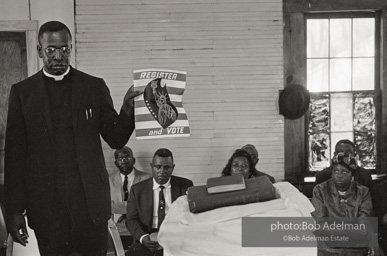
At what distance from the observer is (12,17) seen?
5695 mm

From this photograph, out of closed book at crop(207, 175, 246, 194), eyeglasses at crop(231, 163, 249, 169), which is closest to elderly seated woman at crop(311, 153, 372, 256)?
eyeglasses at crop(231, 163, 249, 169)

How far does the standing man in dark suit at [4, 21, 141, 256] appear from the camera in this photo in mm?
2627

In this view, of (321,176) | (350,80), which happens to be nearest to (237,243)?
(321,176)

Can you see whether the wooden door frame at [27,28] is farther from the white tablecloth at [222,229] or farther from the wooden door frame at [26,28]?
the white tablecloth at [222,229]

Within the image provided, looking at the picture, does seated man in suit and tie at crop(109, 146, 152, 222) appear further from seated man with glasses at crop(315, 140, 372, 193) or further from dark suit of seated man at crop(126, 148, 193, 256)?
seated man with glasses at crop(315, 140, 372, 193)

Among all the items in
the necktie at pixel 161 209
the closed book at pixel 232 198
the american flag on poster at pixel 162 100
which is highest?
the american flag on poster at pixel 162 100

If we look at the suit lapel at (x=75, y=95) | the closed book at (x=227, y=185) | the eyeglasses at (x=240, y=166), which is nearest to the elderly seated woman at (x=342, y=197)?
the eyeglasses at (x=240, y=166)

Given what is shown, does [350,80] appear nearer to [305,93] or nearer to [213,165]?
[305,93]

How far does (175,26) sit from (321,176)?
191 cm

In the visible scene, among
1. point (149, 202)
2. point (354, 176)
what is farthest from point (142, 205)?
point (354, 176)

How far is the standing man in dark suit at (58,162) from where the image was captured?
8.62 feet

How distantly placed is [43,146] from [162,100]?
2.39 ft

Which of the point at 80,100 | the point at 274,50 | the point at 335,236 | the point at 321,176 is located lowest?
the point at 335,236

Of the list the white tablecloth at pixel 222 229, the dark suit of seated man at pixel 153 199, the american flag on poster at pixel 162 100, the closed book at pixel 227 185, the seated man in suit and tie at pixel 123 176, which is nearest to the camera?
the white tablecloth at pixel 222 229
